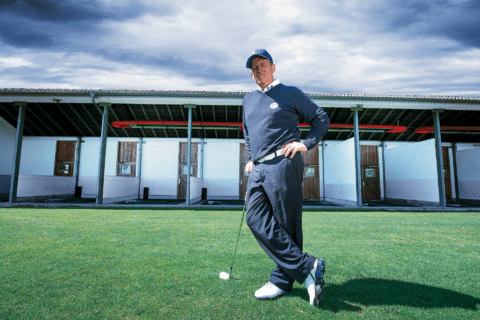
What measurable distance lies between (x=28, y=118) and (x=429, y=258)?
18039 mm

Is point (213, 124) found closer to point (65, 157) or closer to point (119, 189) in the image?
point (119, 189)

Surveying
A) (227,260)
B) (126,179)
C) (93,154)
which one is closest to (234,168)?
(126,179)

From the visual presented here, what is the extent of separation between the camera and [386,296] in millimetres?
1849

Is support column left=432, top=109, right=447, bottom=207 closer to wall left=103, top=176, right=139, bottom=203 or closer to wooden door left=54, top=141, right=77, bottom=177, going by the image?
wall left=103, top=176, right=139, bottom=203

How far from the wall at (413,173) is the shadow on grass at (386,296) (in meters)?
11.7

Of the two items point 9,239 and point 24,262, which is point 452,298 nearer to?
point 24,262

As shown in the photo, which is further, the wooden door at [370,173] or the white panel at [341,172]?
the wooden door at [370,173]

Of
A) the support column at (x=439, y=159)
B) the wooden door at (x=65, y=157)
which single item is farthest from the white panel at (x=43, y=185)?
the support column at (x=439, y=159)

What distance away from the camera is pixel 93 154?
16.5 m

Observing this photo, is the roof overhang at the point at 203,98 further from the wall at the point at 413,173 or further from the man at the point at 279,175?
the man at the point at 279,175

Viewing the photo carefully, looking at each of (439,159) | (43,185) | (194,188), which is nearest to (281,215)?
(194,188)

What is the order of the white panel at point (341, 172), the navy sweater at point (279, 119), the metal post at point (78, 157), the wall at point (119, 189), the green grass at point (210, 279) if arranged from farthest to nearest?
1. the metal post at point (78, 157)
2. the white panel at point (341, 172)
3. the wall at point (119, 189)
4. the navy sweater at point (279, 119)
5. the green grass at point (210, 279)

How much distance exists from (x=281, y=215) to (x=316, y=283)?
1.58 feet

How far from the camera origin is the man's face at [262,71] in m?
1.93
